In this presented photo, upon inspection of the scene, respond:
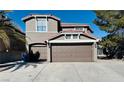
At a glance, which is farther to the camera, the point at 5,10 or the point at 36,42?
the point at 36,42

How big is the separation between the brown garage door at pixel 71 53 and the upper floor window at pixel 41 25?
400cm

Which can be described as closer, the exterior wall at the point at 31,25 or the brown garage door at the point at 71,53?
the brown garage door at the point at 71,53

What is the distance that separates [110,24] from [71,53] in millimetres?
6686

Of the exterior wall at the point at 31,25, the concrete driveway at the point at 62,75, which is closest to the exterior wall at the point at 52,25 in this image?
the exterior wall at the point at 31,25

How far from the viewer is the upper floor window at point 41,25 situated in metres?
26.5

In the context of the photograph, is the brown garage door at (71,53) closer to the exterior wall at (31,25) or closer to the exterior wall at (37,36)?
the exterior wall at (37,36)

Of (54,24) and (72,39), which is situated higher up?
(54,24)

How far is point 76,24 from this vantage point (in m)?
30.8

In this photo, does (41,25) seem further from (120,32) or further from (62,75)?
(62,75)

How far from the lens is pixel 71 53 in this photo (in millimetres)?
23469
